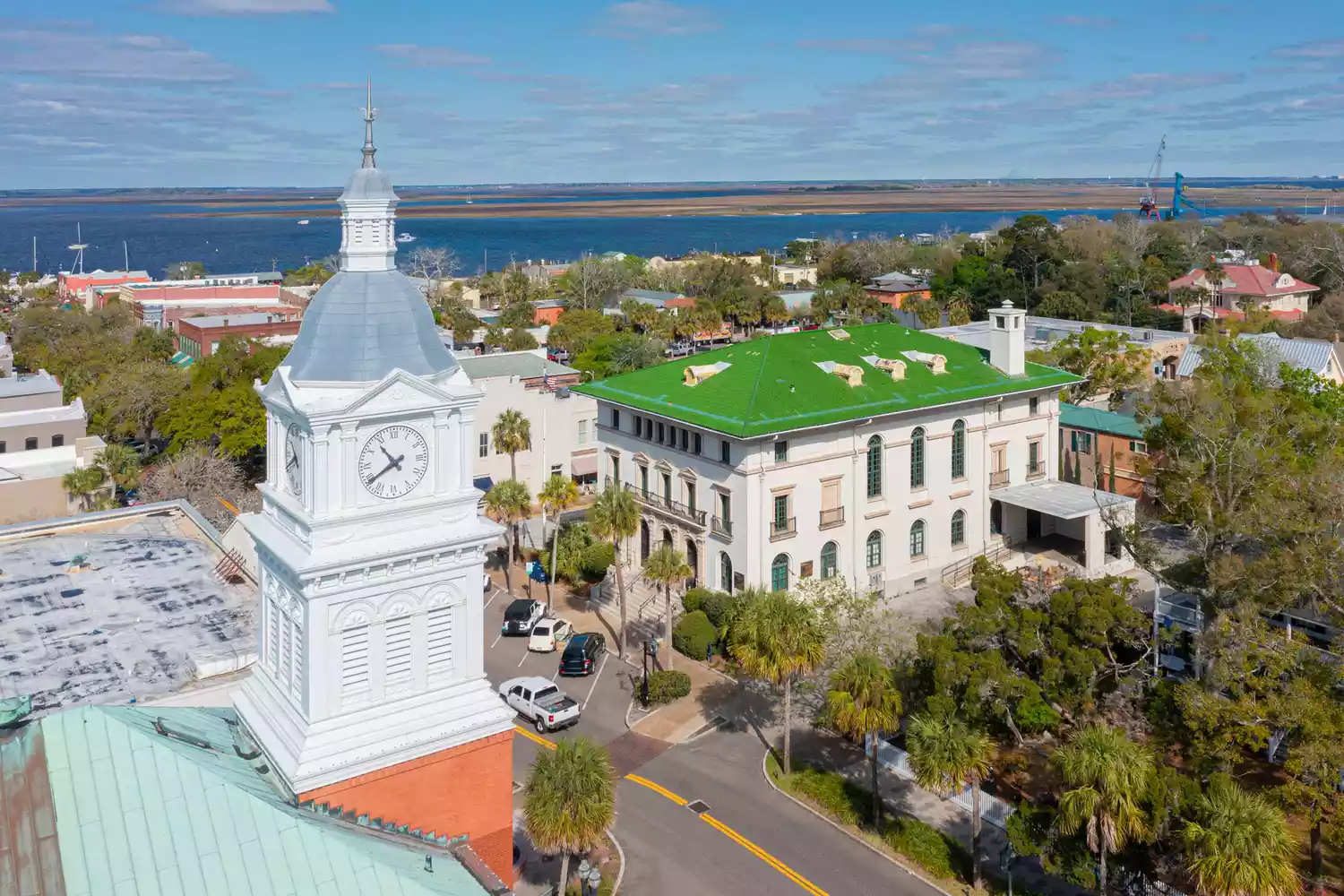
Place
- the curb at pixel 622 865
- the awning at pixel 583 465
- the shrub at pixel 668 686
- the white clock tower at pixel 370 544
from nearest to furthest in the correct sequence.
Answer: the white clock tower at pixel 370 544 → the curb at pixel 622 865 → the shrub at pixel 668 686 → the awning at pixel 583 465

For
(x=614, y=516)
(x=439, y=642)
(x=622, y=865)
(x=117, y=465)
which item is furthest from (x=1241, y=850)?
(x=117, y=465)

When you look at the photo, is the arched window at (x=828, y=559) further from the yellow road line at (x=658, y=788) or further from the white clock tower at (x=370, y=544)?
the white clock tower at (x=370, y=544)

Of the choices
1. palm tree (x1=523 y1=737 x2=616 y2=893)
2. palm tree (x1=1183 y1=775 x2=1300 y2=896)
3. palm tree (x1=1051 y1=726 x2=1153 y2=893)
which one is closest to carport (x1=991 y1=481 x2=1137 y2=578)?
palm tree (x1=1051 y1=726 x2=1153 y2=893)

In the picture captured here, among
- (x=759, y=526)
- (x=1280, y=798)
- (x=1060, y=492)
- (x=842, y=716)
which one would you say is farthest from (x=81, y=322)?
(x=1280, y=798)

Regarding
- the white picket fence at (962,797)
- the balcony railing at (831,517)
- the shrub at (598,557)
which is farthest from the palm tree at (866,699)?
the shrub at (598,557)

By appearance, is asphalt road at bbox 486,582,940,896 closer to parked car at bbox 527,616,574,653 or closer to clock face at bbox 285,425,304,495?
parked car at bbox 527,616,574,653

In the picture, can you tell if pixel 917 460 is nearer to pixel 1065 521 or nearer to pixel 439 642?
pixel 1065 521

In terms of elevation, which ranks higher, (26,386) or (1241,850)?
(26,386)
